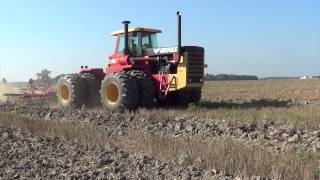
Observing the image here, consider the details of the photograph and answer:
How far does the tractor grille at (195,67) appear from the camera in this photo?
14.2 meters

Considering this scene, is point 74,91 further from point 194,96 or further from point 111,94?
point 194,96

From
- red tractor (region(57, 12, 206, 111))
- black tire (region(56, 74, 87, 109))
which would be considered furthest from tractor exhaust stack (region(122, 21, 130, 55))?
black tire (region(56, 74, 87, 109))

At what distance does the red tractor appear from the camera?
556 inches

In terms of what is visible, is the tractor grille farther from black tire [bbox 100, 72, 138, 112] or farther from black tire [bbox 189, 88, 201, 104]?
black tire [bbox 100, 72, 138, 112]

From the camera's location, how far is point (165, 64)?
14.7 metres

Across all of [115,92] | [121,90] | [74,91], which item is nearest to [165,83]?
[121,90]

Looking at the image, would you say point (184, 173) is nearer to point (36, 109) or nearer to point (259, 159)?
point (259, 159)

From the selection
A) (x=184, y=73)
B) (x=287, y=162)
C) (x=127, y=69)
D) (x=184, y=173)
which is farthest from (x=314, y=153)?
(x=127, y=69)

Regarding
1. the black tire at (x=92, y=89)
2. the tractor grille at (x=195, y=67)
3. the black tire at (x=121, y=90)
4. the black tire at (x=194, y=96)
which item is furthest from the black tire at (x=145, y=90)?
the black tire at (x=92, y=89)

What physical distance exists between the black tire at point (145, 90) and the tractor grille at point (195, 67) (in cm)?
109

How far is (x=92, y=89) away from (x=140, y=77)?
9.70 ft

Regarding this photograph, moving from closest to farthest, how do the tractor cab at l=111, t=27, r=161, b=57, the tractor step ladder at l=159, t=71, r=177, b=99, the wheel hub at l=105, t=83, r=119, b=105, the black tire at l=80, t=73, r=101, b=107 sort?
the tractor step ladder at l=159, t=71, r=177, b=99, the wheel hub at l=105, t=83, r=119, b=105, the tractor cab at l=111, t=27, r=161, b=57, the black tire at l=80, t=73, r=101, b=107

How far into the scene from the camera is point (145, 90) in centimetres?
1412

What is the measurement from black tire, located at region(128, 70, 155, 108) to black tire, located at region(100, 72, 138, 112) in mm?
157
